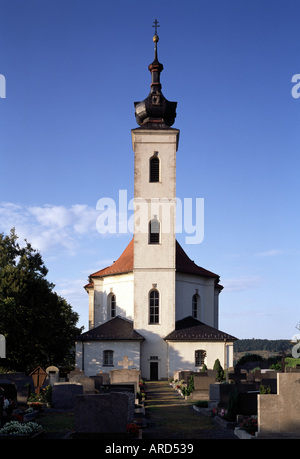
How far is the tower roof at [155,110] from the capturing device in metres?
40.8

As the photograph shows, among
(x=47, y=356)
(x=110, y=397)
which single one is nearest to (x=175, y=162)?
(x=47, y=356)

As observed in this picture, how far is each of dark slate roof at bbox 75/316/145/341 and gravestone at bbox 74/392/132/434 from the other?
83.9ft

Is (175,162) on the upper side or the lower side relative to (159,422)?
upper

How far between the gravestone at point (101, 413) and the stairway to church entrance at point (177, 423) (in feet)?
4.26

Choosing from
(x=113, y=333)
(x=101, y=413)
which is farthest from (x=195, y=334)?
(x=101, y=413)

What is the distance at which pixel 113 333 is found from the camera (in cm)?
3738

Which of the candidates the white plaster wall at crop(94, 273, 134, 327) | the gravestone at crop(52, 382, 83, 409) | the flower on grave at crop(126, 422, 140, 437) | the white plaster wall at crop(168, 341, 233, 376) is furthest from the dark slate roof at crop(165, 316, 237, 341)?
the flower on grave at crop(126, 422, 140, 437)

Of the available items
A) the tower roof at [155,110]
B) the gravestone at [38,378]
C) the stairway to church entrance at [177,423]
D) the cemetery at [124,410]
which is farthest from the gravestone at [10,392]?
the tower roof at [155,110]

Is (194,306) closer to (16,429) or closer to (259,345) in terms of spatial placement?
(16,429)

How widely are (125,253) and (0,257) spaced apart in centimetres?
1017

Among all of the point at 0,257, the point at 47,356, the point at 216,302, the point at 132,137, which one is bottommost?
the point at 47,356

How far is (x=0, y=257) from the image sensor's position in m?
42.8
